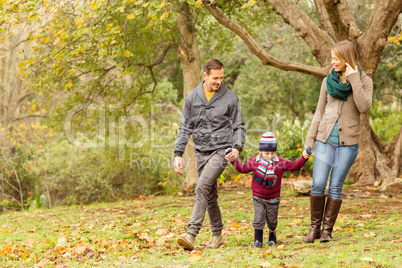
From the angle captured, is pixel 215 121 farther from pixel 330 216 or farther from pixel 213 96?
pixel 330 216

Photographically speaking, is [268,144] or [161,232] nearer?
[268,144]

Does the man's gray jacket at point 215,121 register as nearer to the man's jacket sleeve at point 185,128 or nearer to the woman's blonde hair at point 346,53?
the man's jacket sleeve at point 185,128

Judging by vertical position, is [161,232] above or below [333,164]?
below

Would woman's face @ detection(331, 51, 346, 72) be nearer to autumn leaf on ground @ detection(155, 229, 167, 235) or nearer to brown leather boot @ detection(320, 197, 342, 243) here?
brown leather boot @ detection(320, 197, 342, 243)

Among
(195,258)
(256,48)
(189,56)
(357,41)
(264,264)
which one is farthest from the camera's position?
(189,56)

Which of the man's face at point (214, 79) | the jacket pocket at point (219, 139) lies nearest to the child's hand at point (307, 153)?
the jacket pocket at point (219, 139)

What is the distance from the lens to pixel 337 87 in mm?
4242

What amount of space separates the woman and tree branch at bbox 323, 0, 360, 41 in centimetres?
388

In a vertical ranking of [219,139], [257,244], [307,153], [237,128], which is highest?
[237,128]

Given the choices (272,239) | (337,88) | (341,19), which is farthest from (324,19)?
(272,239)

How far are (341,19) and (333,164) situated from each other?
4.69m

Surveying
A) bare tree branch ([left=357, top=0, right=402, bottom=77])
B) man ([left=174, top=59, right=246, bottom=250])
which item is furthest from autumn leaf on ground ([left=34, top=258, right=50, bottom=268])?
bare tree branch ([left=357, top=0, right=402, bottom=77])

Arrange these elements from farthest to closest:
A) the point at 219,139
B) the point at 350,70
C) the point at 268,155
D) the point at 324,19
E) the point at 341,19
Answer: the point at 324,19 < the point at 341,19 < the point at 219,139 < the point at 268,155 < the point at 350,70

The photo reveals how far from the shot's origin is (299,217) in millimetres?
6391
